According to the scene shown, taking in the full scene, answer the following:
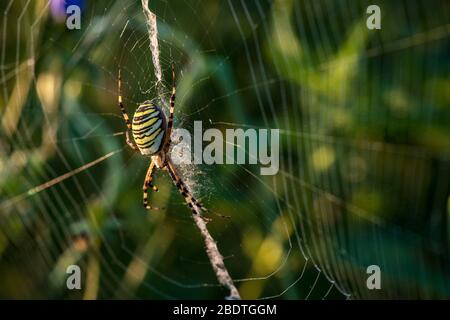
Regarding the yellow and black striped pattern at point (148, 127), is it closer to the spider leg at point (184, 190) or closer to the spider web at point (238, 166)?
the spider web at point (238, 166)

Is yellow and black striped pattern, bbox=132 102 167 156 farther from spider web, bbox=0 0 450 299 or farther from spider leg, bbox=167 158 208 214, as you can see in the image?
spider leg, bbox=167 158 208 214

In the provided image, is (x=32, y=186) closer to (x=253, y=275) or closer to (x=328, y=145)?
(x=253, y=275)

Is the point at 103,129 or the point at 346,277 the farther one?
the point at 103,129

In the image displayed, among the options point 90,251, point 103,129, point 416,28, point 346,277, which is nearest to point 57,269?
point 90,251

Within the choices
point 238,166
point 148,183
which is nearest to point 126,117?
point 148,183

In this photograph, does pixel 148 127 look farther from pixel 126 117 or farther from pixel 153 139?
pixel 126 117

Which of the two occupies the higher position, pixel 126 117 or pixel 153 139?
pixel 126 117
